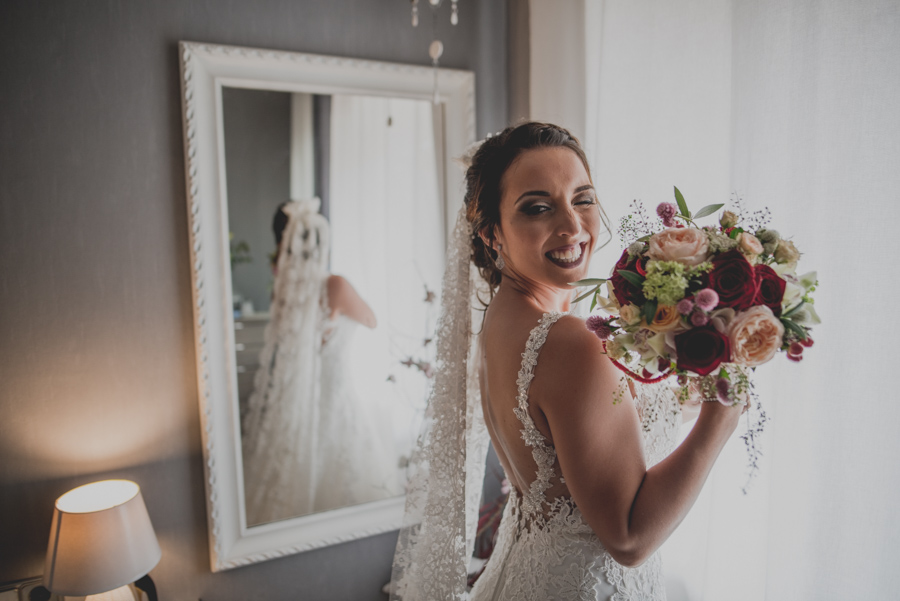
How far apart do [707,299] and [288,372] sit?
64.3 inches

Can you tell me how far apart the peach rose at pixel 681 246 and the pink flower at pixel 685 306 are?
7 centimetres

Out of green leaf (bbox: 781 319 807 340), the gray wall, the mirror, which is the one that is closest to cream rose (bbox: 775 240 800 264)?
green leaf (bbox: 781 319 807 340)

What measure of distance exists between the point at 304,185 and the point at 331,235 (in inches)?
8.4

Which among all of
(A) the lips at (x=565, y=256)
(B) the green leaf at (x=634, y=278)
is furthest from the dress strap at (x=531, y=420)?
(B) the green leaf at (x=634, y=278)

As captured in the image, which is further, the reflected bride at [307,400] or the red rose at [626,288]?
the reflected bride at [307,400]

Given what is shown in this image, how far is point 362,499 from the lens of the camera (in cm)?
221

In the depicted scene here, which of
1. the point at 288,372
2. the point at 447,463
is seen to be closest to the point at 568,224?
the point at 447,463

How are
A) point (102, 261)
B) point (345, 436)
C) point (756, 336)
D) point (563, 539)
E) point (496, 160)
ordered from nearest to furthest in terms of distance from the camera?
point (756, 336) < point (563, 539) < point (496, 160) < point (102, 261) < point (345, 436)

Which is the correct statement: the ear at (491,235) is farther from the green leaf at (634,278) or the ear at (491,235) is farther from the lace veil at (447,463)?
the green leaf at (634,278)

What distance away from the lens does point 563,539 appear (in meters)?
1.18

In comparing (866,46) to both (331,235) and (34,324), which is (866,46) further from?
(34,324)

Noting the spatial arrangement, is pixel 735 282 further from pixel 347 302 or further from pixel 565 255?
pixel 347 302

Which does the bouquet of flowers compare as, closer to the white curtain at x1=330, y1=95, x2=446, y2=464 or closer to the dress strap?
the dress strap

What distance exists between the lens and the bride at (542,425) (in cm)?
101
